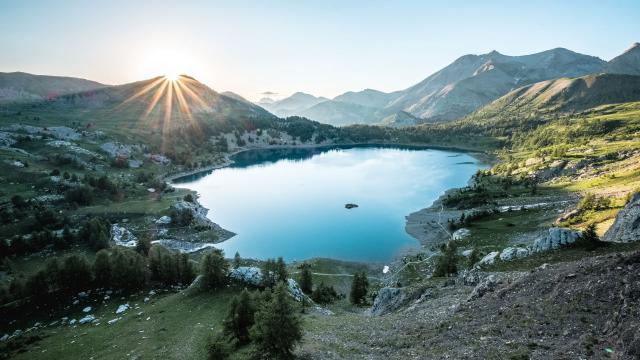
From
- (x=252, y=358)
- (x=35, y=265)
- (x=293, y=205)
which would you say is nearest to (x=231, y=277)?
(x=252, y=358)

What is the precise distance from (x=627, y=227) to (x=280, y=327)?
4742 cm

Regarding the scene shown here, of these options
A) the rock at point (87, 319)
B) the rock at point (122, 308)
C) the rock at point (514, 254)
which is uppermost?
the rock at point (514, 254)

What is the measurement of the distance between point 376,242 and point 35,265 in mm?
98719

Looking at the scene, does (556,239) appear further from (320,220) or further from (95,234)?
(95,234)

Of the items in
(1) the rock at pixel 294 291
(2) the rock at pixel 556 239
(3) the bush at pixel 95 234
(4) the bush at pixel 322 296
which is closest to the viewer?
(2) the rock at pixel 556 239

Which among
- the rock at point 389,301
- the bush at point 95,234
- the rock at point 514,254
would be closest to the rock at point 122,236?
the bush at point 95,234

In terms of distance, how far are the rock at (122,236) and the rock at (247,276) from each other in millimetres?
67415

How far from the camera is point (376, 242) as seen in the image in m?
121

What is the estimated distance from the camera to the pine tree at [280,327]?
32406 mm

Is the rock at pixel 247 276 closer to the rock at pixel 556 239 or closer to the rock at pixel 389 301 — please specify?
the rock at pixel 389 301

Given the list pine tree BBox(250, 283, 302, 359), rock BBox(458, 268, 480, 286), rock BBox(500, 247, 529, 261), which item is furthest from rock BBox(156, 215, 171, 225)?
rock BBox(500, 247, 529, 261)

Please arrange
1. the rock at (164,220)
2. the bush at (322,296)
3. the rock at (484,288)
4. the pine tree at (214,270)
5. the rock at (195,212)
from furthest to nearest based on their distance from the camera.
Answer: the rock at (195,212) < the rock at (164,220) < the bush at (322,296) < the pine tree at (214,270) < the rock at (484,288)

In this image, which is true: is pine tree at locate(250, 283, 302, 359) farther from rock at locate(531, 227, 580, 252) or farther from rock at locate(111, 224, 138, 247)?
rock at locate(111, 224, 138, 247)

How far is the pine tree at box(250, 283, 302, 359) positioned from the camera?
32.4m
